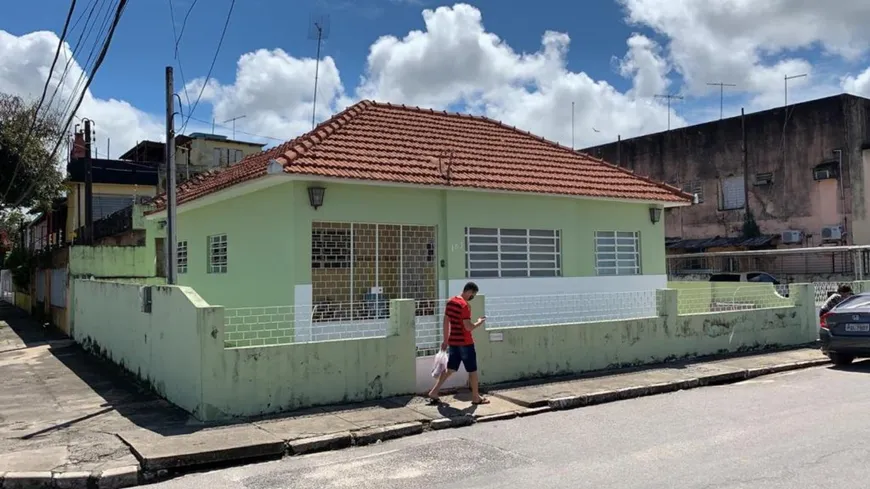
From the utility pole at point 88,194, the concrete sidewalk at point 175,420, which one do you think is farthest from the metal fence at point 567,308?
the utility pole at point 88,194

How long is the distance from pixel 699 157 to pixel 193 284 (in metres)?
25.9

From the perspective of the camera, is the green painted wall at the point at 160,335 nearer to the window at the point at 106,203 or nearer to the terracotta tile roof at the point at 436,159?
the terracotta tile roof at the point at 436,159

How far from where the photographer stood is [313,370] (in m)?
8.65

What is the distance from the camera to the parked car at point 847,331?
11594 mm

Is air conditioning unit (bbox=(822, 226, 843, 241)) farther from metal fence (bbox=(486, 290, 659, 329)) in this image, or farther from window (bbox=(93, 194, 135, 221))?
window (bbox=(93, 194, 135, 221))

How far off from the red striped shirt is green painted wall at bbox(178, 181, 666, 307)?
300cm

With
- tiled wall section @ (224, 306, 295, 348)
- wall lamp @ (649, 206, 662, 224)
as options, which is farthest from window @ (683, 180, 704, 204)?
tiled wall section @ (224, 306, 295, 348)

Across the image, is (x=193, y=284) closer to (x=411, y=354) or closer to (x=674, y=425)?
(x=411, y=354)

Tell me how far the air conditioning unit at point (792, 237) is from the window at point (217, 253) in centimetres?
2415

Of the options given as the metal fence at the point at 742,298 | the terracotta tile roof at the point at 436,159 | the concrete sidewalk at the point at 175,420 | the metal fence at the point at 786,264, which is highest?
the terracotta tile roof at the point at 436,159

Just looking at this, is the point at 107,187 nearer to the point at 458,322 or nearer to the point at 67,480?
the point at 458,322

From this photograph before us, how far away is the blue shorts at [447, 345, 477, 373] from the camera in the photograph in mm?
8898

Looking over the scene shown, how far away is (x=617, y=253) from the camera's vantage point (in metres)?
14.9

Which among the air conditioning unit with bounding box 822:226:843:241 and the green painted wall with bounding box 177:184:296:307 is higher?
the air conditioning unit with bounding box 822:226:843:241
